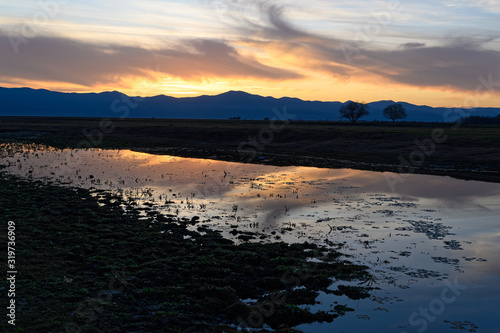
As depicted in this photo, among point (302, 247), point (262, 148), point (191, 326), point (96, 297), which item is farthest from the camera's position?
point (262, 148)

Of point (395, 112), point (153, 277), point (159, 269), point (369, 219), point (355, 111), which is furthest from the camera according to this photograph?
point (355, 111)

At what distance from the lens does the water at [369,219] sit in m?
10.8

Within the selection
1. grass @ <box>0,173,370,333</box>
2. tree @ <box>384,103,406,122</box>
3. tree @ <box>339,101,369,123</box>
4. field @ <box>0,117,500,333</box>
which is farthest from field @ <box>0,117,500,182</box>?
tree @ <box>384,103,406,122</box>

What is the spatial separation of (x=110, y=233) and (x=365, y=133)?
5641 cm

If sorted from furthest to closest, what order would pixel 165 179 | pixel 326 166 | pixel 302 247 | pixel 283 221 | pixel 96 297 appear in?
pixel 326 166 < pixel 165 179 < pixel 283 221 < pixel 302 247 < pixel 96 297

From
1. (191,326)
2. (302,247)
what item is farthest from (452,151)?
(191,326)

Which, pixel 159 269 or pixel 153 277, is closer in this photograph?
pixel 153 277

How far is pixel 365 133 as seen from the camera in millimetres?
65312

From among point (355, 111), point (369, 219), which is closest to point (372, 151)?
point (369, 219)

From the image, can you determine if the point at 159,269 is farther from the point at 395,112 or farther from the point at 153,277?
the point at 395,112

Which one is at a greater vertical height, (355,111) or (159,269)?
(355,111)

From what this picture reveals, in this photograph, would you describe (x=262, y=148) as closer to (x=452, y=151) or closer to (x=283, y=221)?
(x=452, y=151)

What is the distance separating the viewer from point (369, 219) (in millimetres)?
20078

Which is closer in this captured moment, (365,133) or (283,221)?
(283,221)
